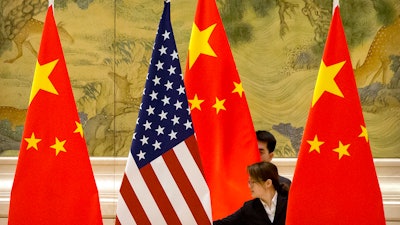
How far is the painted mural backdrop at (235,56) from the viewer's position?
7727 mm

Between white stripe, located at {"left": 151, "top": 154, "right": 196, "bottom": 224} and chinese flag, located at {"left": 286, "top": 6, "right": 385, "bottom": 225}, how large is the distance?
71 cm

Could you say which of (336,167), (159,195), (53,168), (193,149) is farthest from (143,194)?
(336,167)

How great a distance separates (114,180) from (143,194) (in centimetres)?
201

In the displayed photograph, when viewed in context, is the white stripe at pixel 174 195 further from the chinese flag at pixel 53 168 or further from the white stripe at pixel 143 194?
the chinese flag at pixel 53 168

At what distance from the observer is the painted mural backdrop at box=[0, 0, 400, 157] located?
7.73 m

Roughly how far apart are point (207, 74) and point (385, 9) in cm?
205

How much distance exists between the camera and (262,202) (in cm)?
613

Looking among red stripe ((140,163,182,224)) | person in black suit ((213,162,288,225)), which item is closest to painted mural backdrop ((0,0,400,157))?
person in black suit ((213,162,288,225))

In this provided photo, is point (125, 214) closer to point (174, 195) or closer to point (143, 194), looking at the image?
point (143, 194)

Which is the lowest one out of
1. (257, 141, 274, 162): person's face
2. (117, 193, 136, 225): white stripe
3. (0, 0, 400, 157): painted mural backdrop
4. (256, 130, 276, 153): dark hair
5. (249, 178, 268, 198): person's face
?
(117, 193, 136, 225): white stripe

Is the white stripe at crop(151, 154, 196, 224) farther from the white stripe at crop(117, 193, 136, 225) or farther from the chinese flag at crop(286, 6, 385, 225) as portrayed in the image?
the chinese flag at crop(286, 6, 385, 225)

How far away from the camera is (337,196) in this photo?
5.89 meters

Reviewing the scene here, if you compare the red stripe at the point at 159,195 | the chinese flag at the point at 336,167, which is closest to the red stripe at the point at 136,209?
the red stripe at the point at 159,195

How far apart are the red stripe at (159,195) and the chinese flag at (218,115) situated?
0.75 m
